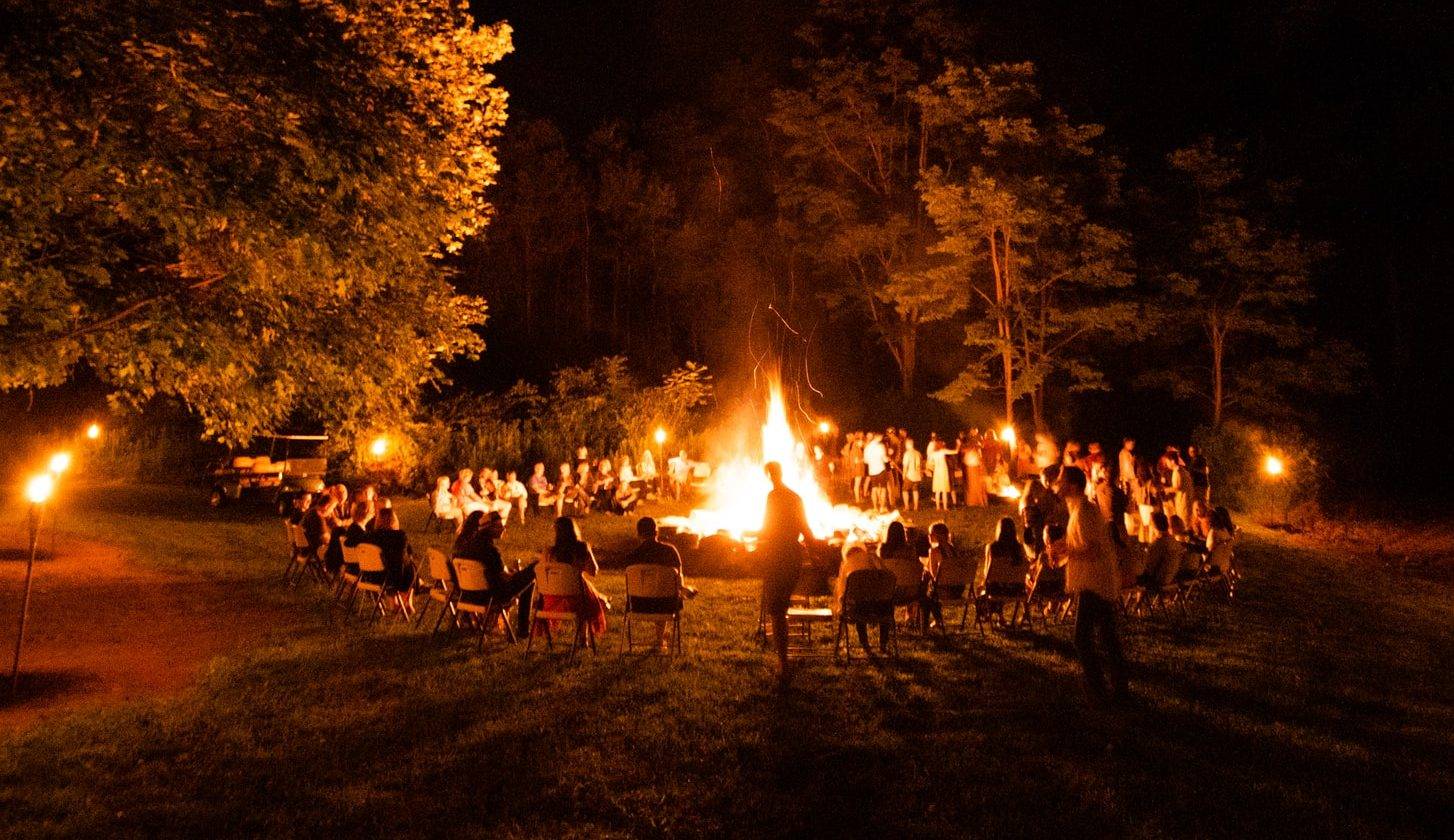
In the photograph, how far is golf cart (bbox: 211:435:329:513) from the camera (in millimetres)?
22906

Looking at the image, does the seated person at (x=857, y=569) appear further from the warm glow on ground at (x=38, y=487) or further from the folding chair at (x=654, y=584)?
the warm glow on ground at (x=38, y=487)

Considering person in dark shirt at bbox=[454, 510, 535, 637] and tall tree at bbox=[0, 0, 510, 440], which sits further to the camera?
person in dark shirt at bbox=[454, 510, 535, 637]

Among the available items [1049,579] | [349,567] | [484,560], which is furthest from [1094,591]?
[349,567]

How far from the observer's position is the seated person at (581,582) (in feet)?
30.4

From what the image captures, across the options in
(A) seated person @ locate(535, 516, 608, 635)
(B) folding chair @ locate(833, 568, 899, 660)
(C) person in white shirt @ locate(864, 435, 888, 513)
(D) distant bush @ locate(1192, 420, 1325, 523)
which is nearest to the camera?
(B) folding chair @ locate(833, 568, 899, 660)

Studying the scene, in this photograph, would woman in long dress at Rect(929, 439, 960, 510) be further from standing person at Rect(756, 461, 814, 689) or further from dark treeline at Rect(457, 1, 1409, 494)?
standing person at Rect(756, 461, 814, 689)

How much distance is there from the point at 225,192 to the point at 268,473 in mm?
16179

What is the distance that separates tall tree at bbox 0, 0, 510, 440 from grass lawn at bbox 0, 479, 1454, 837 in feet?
11.6

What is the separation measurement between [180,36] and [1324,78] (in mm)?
36018

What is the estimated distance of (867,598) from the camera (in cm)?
912

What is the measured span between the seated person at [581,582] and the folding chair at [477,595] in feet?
1.48

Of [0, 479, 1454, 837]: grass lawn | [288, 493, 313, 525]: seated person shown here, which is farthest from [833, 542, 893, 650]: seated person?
[288, 493, 313, 525]: seated person

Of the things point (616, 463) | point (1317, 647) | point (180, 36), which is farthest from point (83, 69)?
point (616, 463)

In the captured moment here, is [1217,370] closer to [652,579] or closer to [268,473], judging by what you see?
[652,579]
